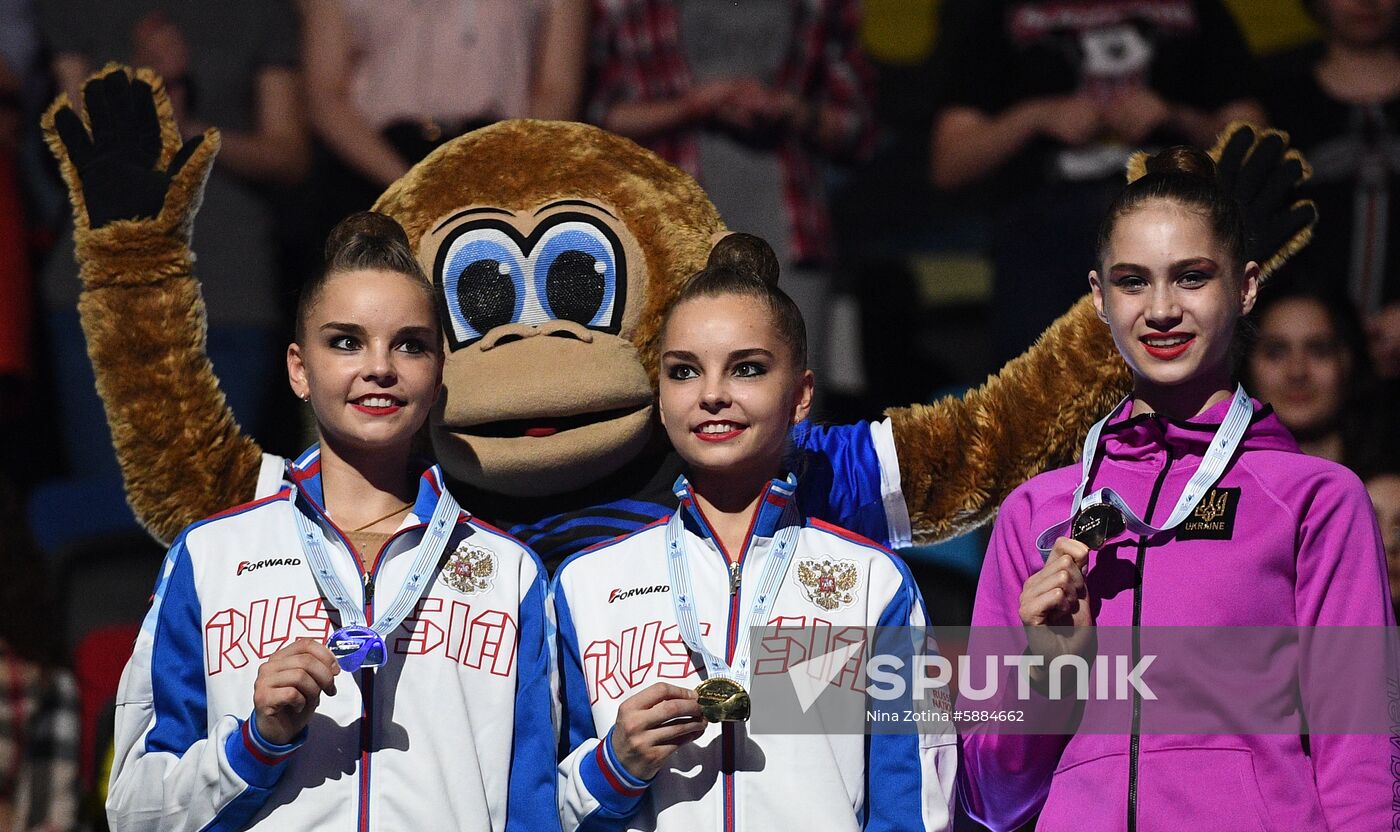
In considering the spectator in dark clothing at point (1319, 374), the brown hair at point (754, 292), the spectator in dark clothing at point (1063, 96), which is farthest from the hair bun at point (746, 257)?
the spectator in dark clothing at point (1319, 374)

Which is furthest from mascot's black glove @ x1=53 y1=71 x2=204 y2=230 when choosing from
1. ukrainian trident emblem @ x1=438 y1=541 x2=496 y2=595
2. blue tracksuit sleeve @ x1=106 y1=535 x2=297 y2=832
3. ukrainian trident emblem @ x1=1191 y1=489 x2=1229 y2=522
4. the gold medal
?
ukrainian trident emblem @ x1=1191 y1=489 x2=1229 y2=522

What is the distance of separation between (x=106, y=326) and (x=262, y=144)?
1.43 m

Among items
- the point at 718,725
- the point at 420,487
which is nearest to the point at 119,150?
the point at 420,487

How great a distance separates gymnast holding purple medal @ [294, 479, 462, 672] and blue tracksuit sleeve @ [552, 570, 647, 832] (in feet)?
0.68

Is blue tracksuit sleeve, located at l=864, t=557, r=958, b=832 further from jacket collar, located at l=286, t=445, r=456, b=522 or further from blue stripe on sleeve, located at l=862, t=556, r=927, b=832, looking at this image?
jacket collar, located at l=286, t=445, r=456, b=522

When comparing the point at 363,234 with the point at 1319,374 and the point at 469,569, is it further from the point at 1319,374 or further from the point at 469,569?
the point at 1319,374

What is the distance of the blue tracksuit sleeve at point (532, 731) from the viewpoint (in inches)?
91.9

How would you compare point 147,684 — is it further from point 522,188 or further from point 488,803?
point 522,188

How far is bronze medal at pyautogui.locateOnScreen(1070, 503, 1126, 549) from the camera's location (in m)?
2.25

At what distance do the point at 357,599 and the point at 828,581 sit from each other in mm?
695

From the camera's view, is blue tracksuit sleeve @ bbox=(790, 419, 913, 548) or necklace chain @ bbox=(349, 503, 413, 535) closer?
necklace chain @ bbox=(349, 503, 413, 535)

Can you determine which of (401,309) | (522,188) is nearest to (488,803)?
(401,309)

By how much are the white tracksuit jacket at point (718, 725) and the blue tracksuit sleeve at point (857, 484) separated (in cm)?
33

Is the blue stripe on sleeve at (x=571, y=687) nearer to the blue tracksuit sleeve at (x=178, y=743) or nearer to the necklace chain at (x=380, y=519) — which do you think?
the necklace chain at (x=380, y=519)
